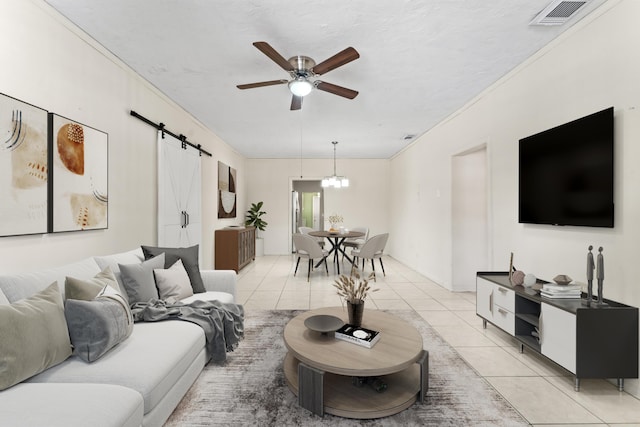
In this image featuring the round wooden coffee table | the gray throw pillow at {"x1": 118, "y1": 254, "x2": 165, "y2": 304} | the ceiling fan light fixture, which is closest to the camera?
the round wooden coffee table

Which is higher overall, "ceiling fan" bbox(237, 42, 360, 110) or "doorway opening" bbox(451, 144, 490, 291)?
"ceiling fan" bbox(237, 42, 360, 110)

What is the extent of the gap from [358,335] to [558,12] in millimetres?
2836

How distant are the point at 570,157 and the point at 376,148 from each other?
4.85 meters

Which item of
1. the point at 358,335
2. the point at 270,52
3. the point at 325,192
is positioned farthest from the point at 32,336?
the point at 325,192

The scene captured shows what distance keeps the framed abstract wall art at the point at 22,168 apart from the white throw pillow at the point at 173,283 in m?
0.89

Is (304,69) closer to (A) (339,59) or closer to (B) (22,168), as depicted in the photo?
(A) (339,59)

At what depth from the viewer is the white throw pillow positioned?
8.46ft

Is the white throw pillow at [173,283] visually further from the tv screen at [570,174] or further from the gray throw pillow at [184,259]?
the tv screen at [570,174]

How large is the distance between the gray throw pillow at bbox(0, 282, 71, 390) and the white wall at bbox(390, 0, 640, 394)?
11.6ft

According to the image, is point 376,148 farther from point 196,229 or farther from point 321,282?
point 196,229

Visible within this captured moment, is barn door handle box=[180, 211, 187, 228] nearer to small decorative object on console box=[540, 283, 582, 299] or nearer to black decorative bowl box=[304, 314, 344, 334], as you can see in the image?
black decorative bowl box=[304, 314, 344, 334]

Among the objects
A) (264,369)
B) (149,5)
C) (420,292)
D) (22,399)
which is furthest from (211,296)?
(420,292)

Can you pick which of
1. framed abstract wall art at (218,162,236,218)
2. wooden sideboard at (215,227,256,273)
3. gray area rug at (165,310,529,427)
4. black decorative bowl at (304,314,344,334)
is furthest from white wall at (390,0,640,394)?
framed abstract wall art at (218,162,236,218)

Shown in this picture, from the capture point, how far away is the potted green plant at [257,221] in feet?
26.0
